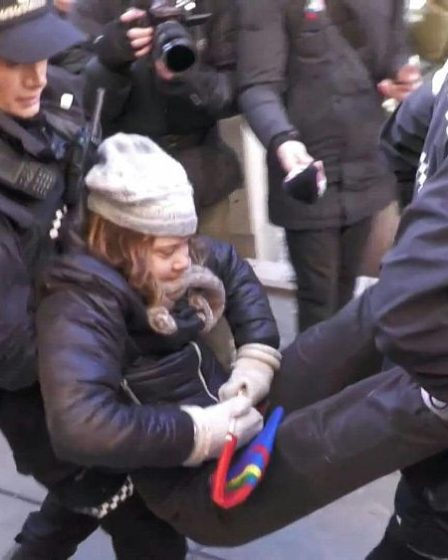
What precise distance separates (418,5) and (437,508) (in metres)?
1.50

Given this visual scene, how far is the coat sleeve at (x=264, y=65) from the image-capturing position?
2367 millimetres

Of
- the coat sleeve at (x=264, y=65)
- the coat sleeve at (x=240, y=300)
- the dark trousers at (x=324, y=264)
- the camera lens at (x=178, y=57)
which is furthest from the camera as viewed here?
the dark trousers at (x=324, y=264)

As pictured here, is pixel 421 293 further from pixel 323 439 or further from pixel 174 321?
pixel 174 321

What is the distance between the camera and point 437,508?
160cm

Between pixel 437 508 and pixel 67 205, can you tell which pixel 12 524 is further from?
pixel 437 508

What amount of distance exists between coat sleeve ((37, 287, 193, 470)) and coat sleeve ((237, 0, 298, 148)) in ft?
2.70

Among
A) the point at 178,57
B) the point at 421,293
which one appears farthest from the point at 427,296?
the point at 178,57

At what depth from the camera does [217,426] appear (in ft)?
5.74

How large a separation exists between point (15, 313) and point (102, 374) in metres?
0.19

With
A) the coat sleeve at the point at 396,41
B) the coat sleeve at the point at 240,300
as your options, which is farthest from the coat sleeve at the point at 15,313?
the coat sleeve at the point at 396,41

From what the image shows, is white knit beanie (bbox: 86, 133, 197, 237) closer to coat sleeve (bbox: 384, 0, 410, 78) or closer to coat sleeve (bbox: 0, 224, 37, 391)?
coat sleeve (bbox: 0, 224, 37, 391)

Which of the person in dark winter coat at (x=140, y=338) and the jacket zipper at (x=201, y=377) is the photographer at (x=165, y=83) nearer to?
the person in dark winter coat at (x=140, y=338)

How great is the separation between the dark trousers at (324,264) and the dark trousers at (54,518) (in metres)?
0.79

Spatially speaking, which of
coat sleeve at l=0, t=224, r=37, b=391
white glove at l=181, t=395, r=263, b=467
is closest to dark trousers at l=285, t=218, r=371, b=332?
white glove at l=181, t=395, r=263, b=467
